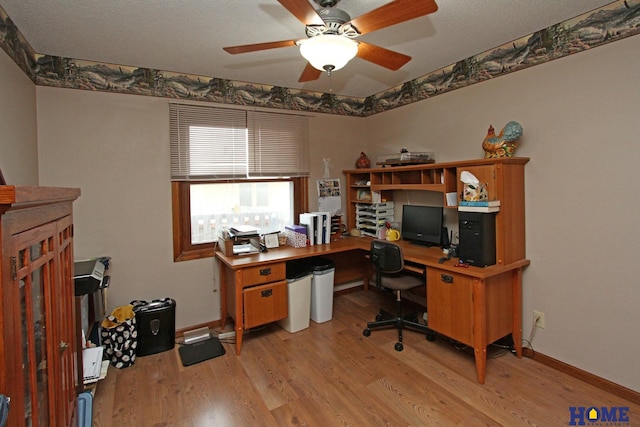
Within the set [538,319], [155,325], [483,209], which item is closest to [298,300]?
[155,325]

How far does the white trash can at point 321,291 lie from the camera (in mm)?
3314

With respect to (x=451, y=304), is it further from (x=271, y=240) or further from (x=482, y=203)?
(x=271, y=240)

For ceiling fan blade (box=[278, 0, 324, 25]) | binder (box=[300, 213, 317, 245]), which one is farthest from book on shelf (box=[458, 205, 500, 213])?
ceiling fan blade (box=[278, 0, 324, 25])

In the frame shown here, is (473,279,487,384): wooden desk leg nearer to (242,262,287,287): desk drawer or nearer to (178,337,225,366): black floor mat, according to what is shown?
(242,262,287,287): desk drawer

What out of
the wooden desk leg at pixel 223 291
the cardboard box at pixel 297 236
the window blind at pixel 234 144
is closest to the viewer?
the window blind at pixel 234 144

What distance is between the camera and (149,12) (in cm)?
200

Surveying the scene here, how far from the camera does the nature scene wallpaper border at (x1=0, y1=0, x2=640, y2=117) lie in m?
2.11

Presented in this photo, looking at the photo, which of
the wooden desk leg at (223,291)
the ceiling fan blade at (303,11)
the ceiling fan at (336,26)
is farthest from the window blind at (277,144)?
the ceiling fan blade at (303,11)

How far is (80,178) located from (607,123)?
151 inches

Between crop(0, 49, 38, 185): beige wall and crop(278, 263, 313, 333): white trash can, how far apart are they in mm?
2103

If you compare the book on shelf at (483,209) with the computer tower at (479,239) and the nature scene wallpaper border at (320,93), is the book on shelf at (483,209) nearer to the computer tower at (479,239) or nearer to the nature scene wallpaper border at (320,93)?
the computer tower at (479,239)

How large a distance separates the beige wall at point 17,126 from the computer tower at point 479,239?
298 cm

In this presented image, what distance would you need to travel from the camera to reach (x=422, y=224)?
3338 mm

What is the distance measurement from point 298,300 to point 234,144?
5.44 feet
